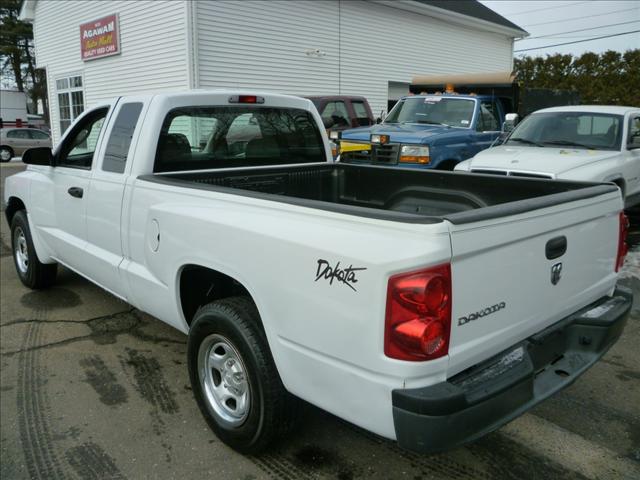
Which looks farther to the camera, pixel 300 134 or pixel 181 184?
pixel 300 134

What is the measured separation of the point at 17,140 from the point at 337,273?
78.3ft

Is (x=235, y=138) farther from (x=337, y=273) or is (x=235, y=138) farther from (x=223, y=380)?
(x=337, y=273)

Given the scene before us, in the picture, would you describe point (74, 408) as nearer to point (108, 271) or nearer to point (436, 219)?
point (108, 271)

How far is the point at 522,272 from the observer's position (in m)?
2.25

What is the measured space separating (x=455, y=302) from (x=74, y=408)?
2.48 metres

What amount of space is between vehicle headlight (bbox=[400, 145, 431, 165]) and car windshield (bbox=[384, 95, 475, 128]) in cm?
136

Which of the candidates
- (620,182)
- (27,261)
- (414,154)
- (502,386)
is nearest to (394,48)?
(414,154)

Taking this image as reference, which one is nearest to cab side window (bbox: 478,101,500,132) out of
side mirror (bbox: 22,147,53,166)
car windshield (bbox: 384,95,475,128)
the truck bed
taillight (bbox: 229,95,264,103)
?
car windshield (bbox: 384,95,475,128)

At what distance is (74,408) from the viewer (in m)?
3.26

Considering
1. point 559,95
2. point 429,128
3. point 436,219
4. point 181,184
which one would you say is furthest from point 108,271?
point 559,95

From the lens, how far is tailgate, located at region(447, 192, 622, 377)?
2010mm

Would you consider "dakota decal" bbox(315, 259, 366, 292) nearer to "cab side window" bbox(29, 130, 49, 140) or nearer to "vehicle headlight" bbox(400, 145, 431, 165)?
"vehicle headlight" bbox(400, 145, 431, 165)

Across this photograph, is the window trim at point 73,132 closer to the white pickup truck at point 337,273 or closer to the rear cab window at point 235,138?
the white pickup truck at point 337,273

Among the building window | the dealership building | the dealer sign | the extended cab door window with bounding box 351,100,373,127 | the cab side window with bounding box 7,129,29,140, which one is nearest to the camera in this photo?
the extended cab door window with bounding box 351,100,373,127
